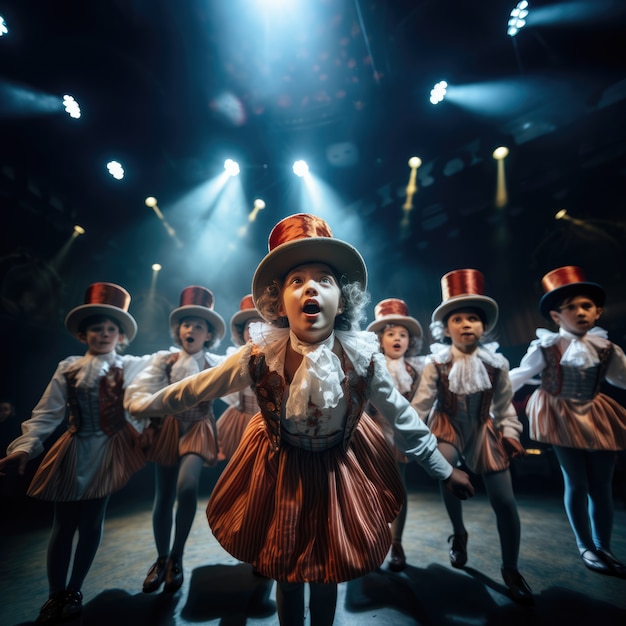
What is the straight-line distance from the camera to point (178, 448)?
6.72ft

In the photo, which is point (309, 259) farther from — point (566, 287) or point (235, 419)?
point (566, 287)

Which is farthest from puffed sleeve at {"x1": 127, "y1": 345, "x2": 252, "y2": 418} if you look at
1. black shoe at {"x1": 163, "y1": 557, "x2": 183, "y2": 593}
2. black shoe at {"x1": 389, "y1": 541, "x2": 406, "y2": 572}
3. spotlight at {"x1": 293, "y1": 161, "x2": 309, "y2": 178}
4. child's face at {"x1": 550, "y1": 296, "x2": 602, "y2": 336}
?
spotlight at {"x1": 293, "y1": 161, "x2": 309, "y2": 178}

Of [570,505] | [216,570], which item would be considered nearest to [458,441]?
[570,505]

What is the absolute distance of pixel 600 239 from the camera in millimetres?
4086

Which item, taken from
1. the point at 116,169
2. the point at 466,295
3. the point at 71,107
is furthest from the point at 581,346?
the point at 116,169

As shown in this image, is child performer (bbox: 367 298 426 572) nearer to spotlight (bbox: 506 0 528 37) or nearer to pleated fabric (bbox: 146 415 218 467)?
pleated fabric (bbox: 146 415 218 467)

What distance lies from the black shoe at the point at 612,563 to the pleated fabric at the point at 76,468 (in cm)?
334

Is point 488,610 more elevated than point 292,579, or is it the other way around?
point 292,579

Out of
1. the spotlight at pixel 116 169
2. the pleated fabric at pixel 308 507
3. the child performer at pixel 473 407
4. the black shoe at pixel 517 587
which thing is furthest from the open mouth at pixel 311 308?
the spotlight at pixel 116 169

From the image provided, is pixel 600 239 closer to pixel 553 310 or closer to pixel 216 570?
pixel 553 310

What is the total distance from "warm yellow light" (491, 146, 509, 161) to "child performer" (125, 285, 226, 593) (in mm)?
5733

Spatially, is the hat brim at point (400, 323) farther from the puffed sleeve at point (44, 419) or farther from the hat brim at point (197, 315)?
the puffed sleeve at point (44, 419)

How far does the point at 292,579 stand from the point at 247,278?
652 cm

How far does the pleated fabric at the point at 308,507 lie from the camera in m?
0.90
